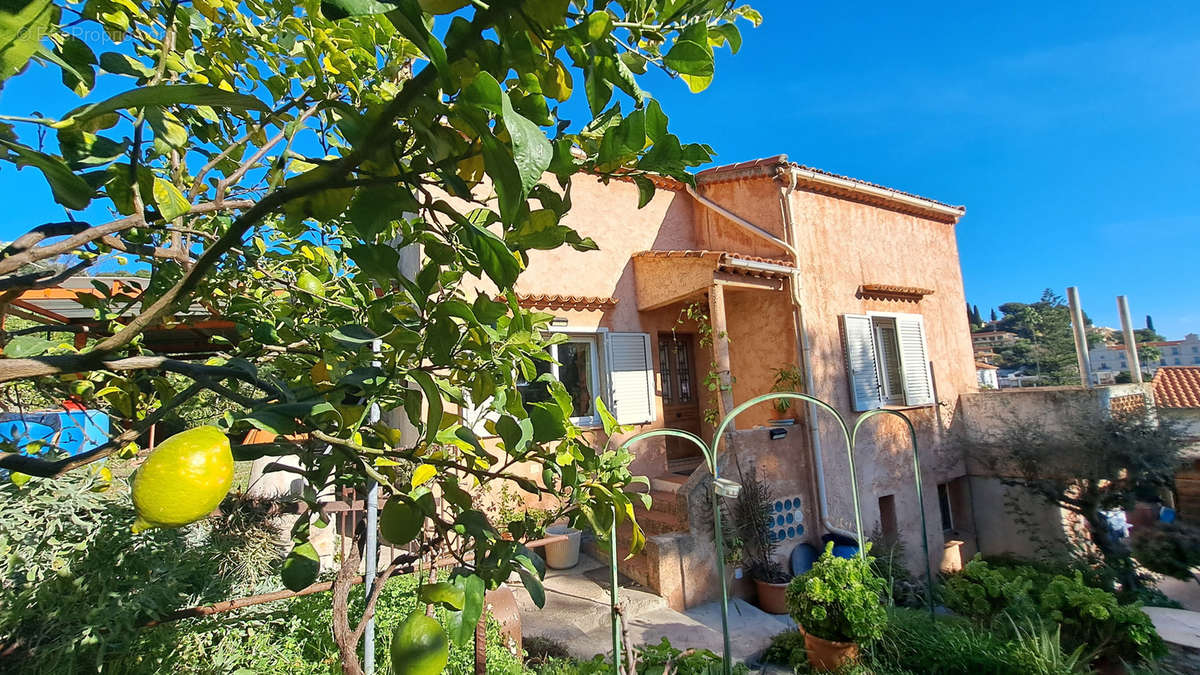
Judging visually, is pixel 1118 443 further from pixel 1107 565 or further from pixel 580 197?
pixel 580 197

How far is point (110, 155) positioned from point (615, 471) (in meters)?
0.96

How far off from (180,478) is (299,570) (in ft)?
1.68

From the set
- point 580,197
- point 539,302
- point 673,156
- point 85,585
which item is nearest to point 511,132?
point 673,156

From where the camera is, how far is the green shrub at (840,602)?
4.51 metres

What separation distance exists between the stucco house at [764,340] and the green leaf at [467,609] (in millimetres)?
5809

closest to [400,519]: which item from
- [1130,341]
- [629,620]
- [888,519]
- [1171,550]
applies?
[629,620]

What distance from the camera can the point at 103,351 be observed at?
723 millimetres

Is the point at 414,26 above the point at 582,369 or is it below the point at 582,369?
below

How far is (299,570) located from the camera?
100cm

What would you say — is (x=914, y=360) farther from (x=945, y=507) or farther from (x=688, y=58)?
(x=688, y=58)

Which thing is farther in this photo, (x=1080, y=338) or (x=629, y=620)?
(x=1080, y=338)

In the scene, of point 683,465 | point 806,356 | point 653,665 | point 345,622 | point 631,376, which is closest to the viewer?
point 345,622

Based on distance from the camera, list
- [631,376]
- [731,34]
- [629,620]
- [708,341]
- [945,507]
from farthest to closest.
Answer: [945,507]
[631,376]
[708,341]
[629,620]
[731,34]

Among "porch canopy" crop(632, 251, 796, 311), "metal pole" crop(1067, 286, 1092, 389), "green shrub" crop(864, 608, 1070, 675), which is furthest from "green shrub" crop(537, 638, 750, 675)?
"metal pole" crop(1067, 286, 1092, 389)
